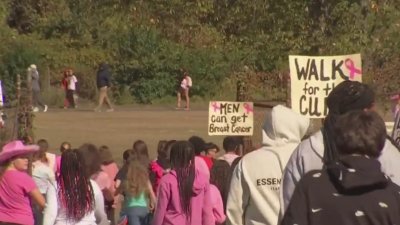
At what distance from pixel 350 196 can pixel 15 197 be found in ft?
18.1

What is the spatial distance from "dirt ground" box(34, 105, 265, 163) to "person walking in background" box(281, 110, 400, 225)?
1760cm

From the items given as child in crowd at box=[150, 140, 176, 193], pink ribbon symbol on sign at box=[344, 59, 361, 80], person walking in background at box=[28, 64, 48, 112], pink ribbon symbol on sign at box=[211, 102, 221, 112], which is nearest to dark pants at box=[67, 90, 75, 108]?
person walking in background at box=[28, 64, 48, 112]

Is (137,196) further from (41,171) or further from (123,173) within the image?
(41,171)

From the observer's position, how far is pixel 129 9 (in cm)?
1783

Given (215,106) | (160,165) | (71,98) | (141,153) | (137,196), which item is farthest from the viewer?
(71,98)

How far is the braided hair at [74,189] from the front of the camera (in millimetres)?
8438

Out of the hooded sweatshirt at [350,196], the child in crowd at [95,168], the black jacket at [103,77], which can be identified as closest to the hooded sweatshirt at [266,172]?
the child in crowd at [95,168]

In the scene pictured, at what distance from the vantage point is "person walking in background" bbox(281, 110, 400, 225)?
4.52 metres

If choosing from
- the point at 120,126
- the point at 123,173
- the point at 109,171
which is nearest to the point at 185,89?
the point at 120,126

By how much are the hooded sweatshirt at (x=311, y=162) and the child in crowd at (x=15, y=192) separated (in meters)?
4.57

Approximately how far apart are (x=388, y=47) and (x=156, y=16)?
350 cm

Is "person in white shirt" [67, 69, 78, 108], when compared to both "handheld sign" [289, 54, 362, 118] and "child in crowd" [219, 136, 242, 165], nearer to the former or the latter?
"child in crowd" [219, 136, 242, 165]

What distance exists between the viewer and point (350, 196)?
14.9 feet

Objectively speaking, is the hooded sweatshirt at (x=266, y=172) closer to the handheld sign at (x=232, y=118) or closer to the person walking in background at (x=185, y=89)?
the handheld sign at (x=232, y=118)
